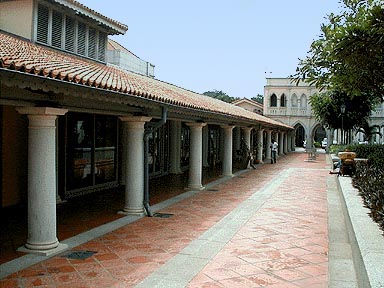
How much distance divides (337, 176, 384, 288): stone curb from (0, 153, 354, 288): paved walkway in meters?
0.47

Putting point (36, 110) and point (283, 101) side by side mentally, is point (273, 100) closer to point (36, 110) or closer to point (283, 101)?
point (283, 101)

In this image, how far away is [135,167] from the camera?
9.29 meters

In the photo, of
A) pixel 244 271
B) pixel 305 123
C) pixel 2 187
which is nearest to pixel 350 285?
pixel 244 271

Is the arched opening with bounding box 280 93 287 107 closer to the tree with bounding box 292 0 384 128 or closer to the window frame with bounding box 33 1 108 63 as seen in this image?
the window frame with bounding box 33 1 108 63

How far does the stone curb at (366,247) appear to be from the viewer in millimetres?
4209

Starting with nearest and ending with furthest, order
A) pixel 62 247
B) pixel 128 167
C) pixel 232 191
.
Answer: pixel 62 247, pixel 128 167, pixel 232 191

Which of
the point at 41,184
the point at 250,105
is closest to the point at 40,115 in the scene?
the point at 41,184

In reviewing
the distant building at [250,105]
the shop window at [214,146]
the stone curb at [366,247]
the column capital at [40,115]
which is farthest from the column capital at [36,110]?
the distant building at [250,105]

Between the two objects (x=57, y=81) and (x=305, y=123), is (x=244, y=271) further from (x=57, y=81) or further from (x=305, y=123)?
(x=305, y=123)

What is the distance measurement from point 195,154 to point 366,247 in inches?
345

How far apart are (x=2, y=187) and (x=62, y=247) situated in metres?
3.96

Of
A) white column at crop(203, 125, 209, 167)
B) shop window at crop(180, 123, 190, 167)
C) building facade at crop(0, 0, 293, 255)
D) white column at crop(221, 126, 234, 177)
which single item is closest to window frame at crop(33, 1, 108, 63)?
building facade at crop(0, 0, 293, 255)

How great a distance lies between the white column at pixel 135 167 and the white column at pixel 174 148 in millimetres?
9309

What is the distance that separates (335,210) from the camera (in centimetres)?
1041
